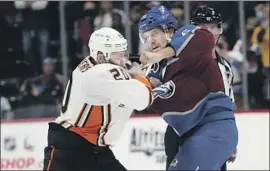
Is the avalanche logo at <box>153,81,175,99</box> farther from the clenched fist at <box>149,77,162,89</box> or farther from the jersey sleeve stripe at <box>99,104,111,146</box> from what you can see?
the jersey sleeve stripe at <box>99,104,111,146</box>

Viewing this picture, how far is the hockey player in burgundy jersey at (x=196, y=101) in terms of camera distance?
3.02m

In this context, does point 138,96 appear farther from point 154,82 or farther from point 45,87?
point 45,87

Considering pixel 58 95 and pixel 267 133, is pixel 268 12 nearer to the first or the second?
pixel 267 133

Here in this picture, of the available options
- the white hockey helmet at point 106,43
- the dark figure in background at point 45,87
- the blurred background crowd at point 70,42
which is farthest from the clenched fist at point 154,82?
the dark figure in background at point 45,87

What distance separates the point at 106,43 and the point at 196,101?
0.46 metres

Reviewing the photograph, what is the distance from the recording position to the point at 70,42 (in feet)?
21.4

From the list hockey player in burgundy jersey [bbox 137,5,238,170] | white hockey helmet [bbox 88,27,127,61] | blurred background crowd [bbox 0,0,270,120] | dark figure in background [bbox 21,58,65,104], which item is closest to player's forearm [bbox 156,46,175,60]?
hockey player in burgundy jersey [bbox 137,5,238,170]

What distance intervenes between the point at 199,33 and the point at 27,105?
3.49 meters

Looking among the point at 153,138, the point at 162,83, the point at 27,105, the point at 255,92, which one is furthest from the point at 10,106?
the point at 162,83

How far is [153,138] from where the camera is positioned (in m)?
5.84

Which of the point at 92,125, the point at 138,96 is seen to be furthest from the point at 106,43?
the point at 92,125

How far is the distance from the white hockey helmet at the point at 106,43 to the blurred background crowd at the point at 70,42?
304 cm

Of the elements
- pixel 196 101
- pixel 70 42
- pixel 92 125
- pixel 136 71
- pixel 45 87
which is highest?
pixel 136 71

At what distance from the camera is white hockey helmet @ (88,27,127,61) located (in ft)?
10.5
